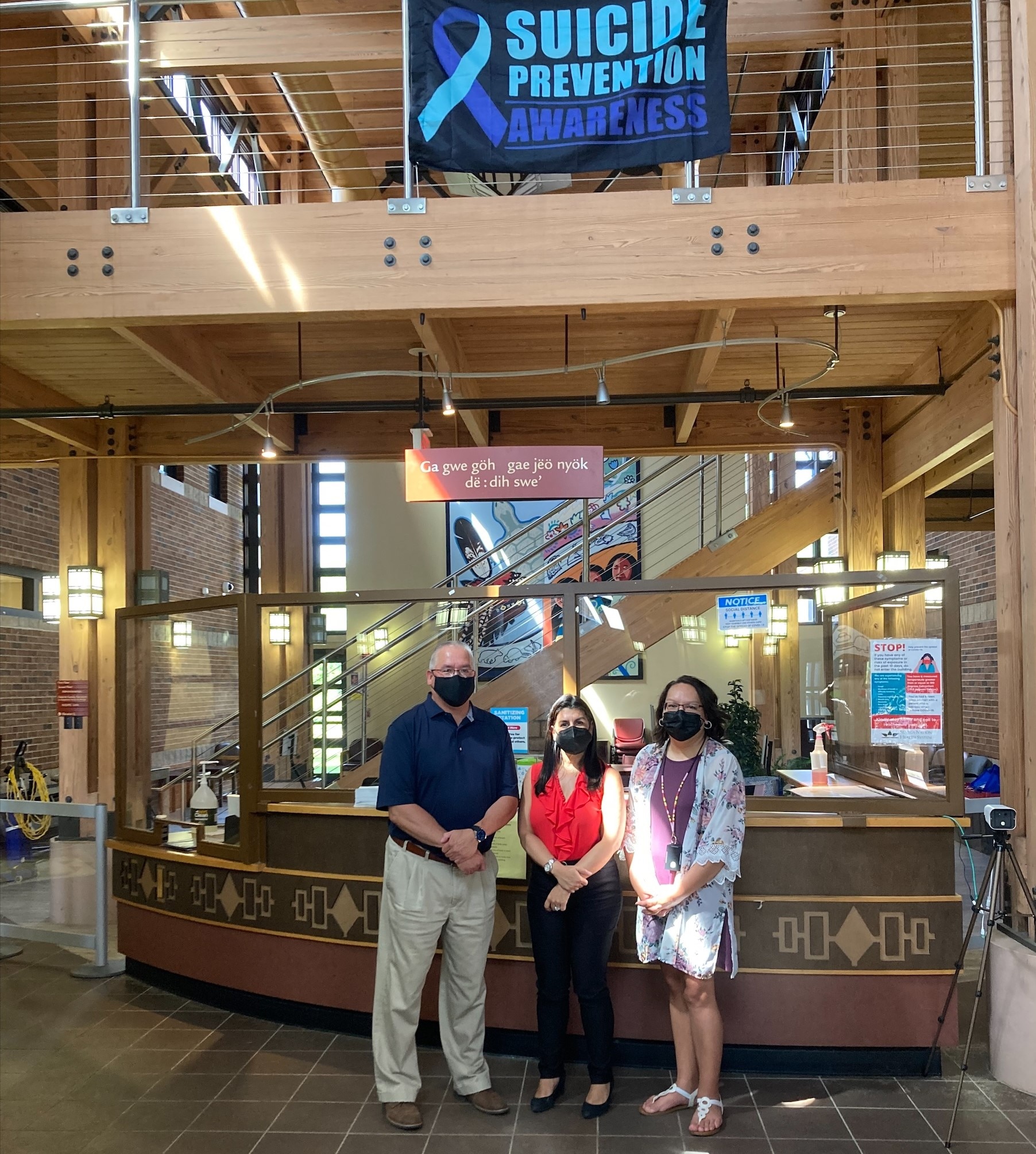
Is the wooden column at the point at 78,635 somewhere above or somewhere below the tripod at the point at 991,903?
above

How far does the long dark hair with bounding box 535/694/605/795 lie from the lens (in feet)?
13.8

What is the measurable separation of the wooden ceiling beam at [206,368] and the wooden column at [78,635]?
1.58 metres

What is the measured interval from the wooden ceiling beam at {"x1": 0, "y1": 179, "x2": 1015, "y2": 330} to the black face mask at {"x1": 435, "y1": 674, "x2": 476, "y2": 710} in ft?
6.33

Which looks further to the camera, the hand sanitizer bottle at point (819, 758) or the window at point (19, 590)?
the window at point (19, 590)

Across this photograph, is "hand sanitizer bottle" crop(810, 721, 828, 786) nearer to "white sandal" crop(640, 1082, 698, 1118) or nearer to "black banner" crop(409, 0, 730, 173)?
"white sandal" crop(640, 1082, 698, 1118)

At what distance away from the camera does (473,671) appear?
14.2 ft

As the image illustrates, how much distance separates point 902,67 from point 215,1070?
21.6ft

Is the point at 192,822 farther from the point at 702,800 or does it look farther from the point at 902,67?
the point at 902,67

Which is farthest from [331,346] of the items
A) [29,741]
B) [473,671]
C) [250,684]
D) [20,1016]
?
[29,741]

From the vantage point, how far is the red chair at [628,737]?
5.21 m

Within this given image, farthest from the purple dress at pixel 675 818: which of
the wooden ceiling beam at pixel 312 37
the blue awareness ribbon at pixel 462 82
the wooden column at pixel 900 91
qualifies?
the wooden ceiling beam at pixel 312 37

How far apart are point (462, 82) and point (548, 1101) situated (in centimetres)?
455

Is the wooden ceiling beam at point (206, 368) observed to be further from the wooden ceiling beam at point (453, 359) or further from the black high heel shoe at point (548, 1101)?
the black high heel shoe at point (548, 1101)

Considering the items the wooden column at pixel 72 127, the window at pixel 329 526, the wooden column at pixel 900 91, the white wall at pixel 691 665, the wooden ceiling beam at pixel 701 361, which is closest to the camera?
the white wall at pixel 691 665
